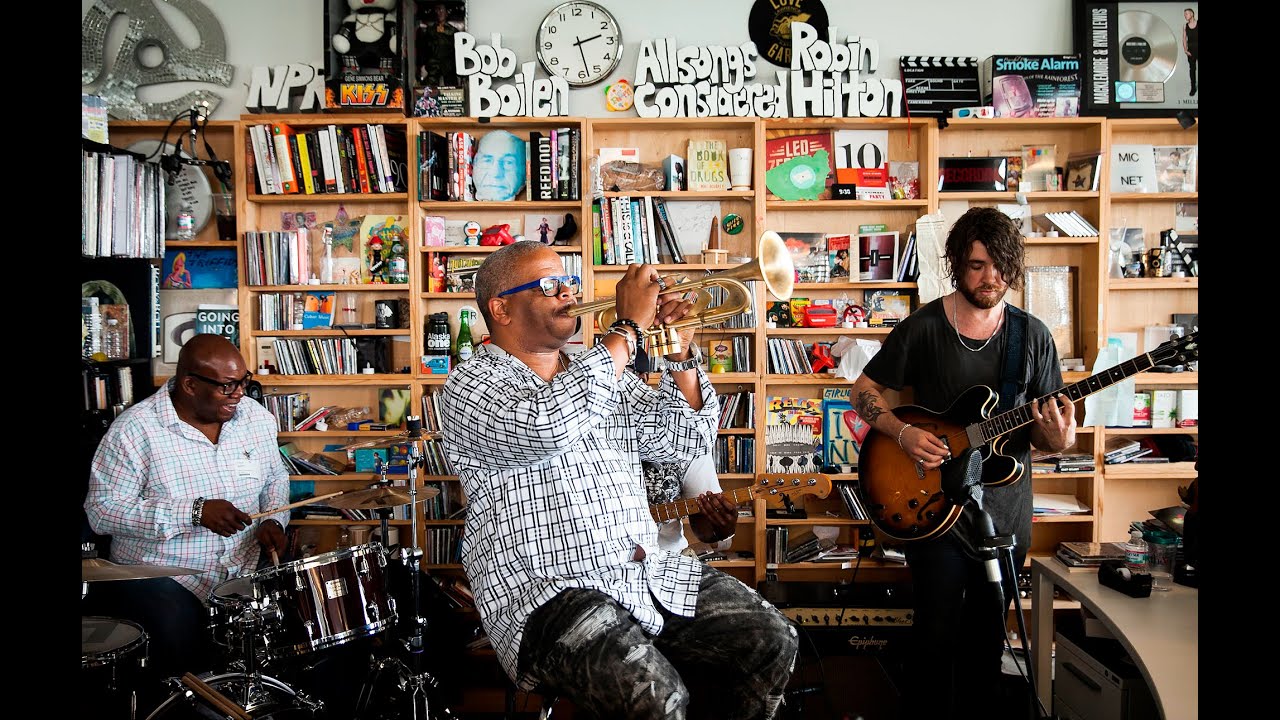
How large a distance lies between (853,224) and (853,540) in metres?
1.64

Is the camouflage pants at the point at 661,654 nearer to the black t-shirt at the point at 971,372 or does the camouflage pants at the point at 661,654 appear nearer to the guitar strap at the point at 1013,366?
the black t-shirt at the point at 971,372

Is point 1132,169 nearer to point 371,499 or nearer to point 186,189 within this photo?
point 371,499

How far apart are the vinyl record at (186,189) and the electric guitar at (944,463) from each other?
3579 millimetres

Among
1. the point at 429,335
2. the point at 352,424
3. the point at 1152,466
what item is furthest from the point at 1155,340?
the point at 352,424

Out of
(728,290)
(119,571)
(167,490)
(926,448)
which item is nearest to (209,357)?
(167,490)

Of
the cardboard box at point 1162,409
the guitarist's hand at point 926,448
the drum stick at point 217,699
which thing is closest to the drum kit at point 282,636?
the drum stick at point 217,699

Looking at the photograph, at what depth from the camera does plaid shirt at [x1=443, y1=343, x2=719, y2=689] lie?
6.08 feet

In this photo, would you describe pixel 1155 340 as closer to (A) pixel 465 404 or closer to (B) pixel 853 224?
(B) pixel 853 224

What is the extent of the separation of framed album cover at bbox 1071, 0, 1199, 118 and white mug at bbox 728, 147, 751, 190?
Answer: 172cm

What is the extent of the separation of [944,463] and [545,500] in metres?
1.36

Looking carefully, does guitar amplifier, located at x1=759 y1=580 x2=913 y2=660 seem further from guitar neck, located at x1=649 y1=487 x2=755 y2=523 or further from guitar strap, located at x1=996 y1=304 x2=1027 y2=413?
guitar strap, located at x1=996 y1=304 x2=1027 y2=413

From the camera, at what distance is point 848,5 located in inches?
164

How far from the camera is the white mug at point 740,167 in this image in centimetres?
407

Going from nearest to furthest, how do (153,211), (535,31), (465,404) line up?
(465,404)
(153,211)
(535,31)
